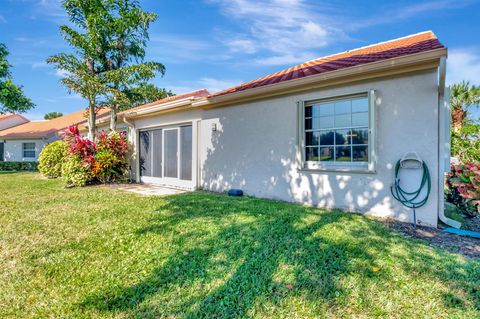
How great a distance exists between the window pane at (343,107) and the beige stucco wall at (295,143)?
265 millimetres

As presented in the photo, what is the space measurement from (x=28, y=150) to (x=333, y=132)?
1088 inches

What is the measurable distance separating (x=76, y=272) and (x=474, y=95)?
61.4ft

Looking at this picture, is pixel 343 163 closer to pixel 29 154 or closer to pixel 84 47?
pixel 84 47

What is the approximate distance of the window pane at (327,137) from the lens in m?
6.30

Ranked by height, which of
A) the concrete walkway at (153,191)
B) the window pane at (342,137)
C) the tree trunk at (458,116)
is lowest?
the concrete walkway at (153,191)

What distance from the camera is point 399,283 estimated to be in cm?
293

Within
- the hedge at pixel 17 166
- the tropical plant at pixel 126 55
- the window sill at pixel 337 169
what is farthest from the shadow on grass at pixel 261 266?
the hedge at pixel 17 166

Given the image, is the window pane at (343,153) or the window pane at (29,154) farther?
the window pane at (29,154)

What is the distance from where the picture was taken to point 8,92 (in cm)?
1911

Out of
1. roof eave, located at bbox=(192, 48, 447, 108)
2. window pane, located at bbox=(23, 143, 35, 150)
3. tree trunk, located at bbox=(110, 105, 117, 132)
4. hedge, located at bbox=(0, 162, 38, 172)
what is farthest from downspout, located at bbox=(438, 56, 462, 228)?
window pane, located at bbox=(23, 143, 35, 150)

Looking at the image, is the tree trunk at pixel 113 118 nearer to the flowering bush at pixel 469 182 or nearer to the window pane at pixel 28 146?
the flowering bush at pixel 469 182

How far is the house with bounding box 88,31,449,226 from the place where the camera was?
506 cm

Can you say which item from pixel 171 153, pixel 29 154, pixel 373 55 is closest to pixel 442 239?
pixel 373 55

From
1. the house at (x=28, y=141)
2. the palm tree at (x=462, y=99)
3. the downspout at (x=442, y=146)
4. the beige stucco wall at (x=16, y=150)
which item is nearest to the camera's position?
the downspout at (x=442, y=146)
